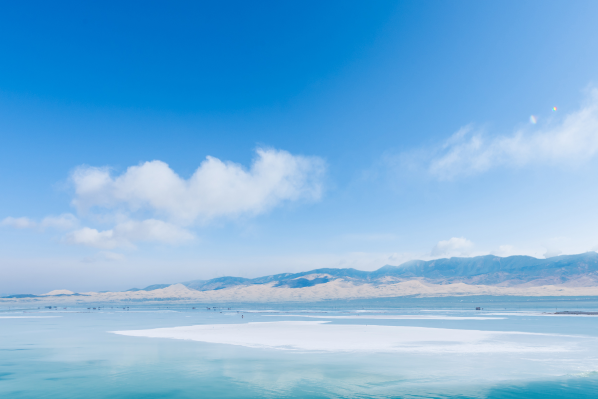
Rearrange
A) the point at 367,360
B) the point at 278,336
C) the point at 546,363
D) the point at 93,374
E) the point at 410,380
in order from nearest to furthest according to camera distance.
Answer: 1. the point at 410,380
2. the point at 93,374
3. the point at 546,363
4. the point at 367,360
5. the point at 278,336

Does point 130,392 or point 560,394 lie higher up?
point 130,392

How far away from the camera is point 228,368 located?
2472 cm

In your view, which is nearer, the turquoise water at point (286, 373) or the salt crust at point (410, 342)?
the turquoise water at point (286, 373)

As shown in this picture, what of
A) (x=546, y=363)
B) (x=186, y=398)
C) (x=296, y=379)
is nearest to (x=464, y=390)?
(x=296, y=379)

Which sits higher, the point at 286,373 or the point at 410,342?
the point at 286,373

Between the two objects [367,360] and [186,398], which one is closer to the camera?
[186,398]

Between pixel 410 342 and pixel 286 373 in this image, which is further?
pixel 410 342

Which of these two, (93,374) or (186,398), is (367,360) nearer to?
(186,398)

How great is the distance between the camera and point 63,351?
107ft

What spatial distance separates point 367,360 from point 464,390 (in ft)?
29.3

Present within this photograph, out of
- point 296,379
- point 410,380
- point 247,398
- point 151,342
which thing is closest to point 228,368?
point 296,379

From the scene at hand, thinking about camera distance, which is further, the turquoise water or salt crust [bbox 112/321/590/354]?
salt crust [bbox 112/321/590/354]

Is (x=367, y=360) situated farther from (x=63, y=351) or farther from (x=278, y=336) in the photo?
(x=63, y=351)

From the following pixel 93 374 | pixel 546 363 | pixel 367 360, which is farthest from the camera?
pixel 367 360
